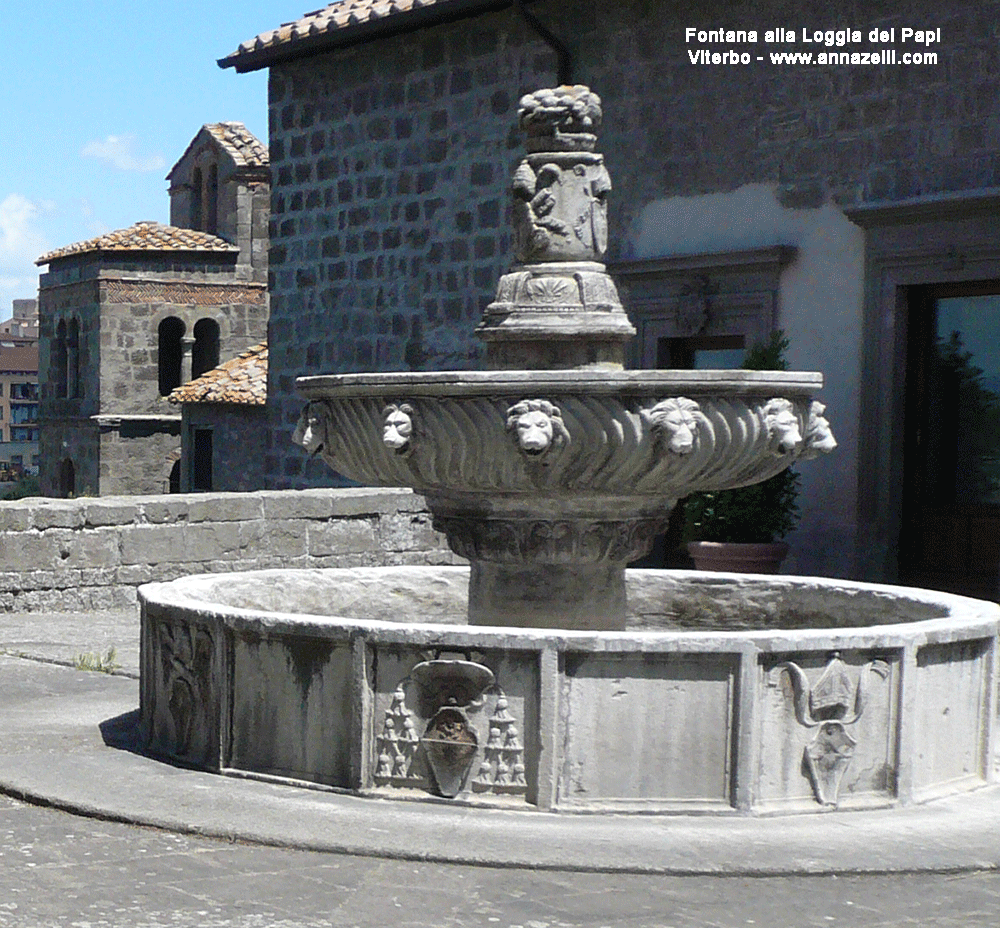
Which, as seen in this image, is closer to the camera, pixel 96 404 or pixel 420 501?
pixel 420 501

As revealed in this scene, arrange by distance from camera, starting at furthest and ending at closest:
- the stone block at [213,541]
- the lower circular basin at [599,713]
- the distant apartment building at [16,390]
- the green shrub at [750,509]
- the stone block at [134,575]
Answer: the distant apartment building at [16,390] < the green shrub at [750,509] < the stone block at [213,541] < the stone block at [134,575] < the lower circular basin at [599,713]

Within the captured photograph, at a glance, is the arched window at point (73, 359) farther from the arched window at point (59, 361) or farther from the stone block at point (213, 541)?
the stone block at point (213, 541)

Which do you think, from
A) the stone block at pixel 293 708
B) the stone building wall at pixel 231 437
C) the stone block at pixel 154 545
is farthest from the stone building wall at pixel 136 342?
the stone block at pixel 293 708

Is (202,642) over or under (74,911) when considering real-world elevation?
over

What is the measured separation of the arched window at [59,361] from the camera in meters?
42.8

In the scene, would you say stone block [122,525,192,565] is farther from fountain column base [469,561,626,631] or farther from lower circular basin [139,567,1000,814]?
lower circular basin [139,567,1000,814]

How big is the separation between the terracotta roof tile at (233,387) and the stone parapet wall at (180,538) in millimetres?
17079

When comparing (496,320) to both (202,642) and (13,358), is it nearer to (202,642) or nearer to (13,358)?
(202,642)

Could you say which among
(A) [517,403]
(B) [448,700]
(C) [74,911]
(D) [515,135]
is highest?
(D) [515,135]

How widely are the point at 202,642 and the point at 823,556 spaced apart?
7470 millimetres

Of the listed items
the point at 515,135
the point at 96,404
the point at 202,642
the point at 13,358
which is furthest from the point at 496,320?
the point at 13,358

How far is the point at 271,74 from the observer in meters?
18.0

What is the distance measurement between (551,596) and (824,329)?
6806mm

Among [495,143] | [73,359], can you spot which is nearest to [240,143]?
[73,359]
